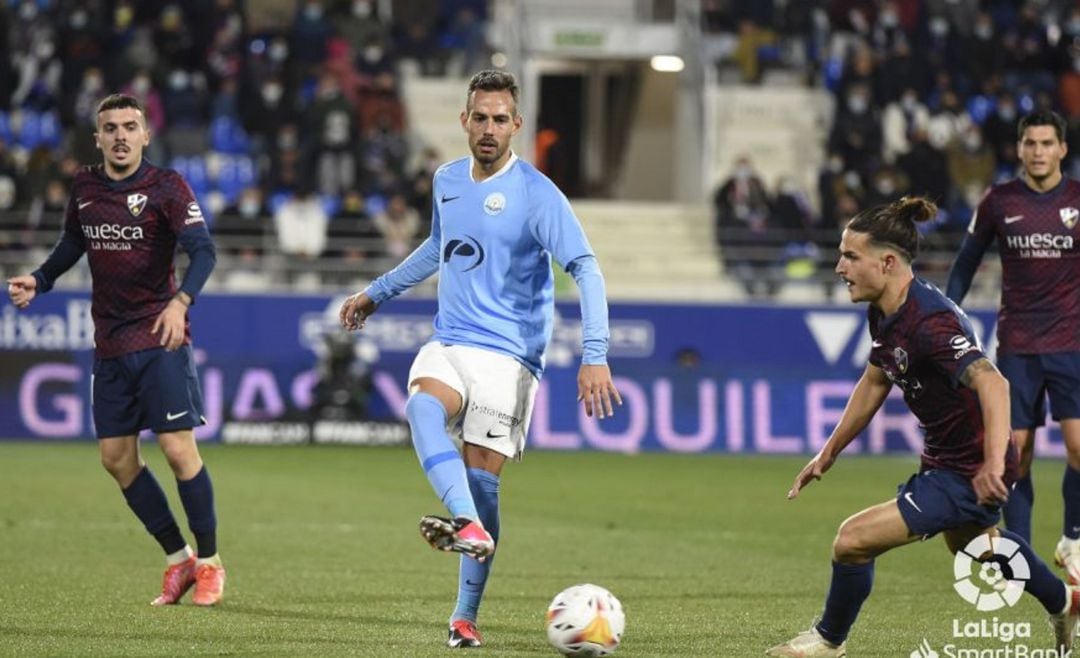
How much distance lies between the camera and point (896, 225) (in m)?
6.98

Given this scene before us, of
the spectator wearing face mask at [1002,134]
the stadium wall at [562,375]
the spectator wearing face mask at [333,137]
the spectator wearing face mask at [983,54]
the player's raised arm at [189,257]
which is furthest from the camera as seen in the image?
the spectator wearing face mask at [983,54]

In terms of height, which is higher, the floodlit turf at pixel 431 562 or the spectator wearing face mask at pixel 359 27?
the spectator wearing face mask at pixel 359 27

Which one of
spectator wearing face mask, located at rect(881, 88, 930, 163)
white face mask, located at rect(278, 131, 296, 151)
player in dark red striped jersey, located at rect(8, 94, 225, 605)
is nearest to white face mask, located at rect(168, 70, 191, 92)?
white face mask, located at rect(278, 131, 296, 151)

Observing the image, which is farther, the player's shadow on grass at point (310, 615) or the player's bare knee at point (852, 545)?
the player's shadow on grass at point (310, 615)

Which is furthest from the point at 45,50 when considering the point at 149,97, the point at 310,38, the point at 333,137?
the point at 333,137

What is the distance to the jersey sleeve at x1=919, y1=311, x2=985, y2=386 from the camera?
22.4 feet

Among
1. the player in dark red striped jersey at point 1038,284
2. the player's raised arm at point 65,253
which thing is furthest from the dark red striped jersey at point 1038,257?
the player's raised arm at point 65,253

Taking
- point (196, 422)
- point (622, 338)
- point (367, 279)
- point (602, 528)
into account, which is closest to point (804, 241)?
point (622, 338)

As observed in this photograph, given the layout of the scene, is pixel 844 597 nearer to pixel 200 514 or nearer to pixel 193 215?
pixel 200 514

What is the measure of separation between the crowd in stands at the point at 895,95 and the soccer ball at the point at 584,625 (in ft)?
51.1

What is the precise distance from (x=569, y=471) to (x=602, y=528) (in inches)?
187

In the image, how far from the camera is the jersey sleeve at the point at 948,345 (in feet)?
22.4

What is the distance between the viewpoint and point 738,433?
1986 cm

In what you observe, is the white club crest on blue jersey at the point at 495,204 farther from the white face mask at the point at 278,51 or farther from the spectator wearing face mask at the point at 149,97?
the white face mask at the point at 278,51
